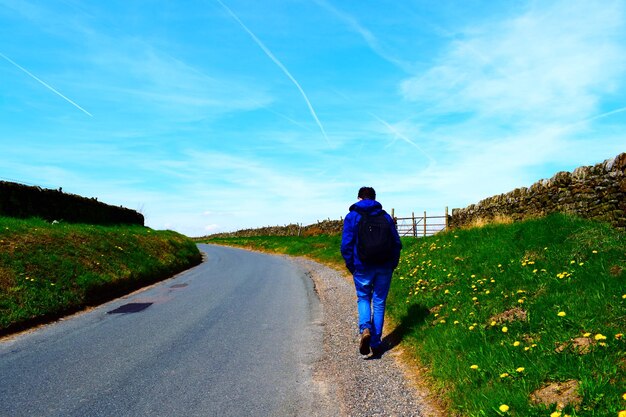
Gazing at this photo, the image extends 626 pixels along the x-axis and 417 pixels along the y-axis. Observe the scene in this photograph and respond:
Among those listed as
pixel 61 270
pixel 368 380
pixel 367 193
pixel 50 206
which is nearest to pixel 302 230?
pixel 50 206

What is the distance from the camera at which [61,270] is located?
12.7m

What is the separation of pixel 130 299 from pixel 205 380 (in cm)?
857

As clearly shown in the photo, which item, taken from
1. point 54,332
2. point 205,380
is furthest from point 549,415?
point 54,332

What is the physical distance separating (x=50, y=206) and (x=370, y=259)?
24.0 m

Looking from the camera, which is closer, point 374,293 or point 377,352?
point 377,352

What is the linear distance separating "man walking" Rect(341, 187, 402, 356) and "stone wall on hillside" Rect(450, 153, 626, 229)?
266 inches

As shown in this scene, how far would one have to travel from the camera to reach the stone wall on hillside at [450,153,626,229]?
10.4 m

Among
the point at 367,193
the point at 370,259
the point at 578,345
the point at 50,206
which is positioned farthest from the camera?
the point at 50,206

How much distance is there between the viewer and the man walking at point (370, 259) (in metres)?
6.71

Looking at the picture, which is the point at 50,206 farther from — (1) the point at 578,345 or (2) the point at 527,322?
(1) the point at 578,345

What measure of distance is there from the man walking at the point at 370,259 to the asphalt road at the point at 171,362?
1.09 m

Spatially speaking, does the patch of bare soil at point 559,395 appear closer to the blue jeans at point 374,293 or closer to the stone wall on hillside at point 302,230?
the blue jeans at point 374,293

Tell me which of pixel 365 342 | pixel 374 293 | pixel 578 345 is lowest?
pixel 365 342

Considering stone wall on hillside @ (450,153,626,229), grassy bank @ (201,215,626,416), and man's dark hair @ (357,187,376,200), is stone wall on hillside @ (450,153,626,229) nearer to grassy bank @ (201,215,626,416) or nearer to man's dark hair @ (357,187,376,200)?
grassy bank @ (201,215,626,416)
